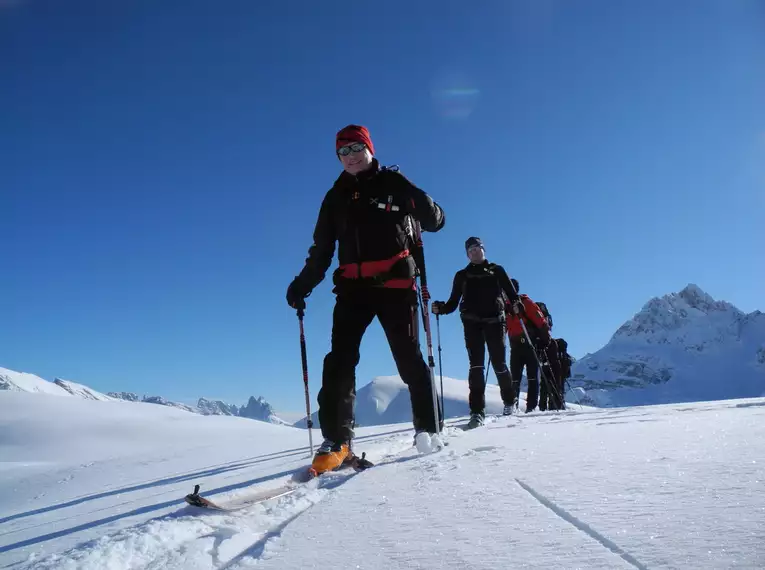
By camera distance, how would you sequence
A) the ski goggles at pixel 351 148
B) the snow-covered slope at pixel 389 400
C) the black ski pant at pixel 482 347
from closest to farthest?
the ski goggles at pixel 351 148
the black ski pant at pixel 482 347
the snow-covered slope at pixel 389 400

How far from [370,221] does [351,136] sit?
2.44 ft

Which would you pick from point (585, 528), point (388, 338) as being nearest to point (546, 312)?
point (388, 338)

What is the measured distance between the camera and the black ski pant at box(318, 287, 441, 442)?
3508mm

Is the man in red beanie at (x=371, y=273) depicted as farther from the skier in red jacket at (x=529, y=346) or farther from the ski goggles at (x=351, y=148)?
the skier in red jacket at (x=529, y=346)

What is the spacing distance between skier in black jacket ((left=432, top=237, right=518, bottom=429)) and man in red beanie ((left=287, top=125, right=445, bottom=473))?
2871 millimetres

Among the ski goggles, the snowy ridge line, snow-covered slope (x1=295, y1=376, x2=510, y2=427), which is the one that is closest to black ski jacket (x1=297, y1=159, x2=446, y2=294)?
the ski goggles

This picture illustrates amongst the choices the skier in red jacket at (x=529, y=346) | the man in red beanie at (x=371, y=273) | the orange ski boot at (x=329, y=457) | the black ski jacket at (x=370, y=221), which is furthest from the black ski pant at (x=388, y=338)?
the skier in red jacket at (x=529, y=346)

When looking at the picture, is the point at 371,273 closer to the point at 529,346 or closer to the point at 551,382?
the point at 529,346

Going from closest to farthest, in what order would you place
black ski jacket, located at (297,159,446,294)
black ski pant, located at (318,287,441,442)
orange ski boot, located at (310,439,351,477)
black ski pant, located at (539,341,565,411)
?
1. orange ski boot, located at (310,439,351,477)
2. black ski pant, located at (318,287,441,442)
3. black ski jacket, located at (297,159,446,294)
4. black ski pant, located at (539,341,565,411)

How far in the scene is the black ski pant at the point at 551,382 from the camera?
447 inches

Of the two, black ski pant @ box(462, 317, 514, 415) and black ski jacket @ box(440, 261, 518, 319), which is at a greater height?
black ski jacket @ box(440, 261, 518, 319)

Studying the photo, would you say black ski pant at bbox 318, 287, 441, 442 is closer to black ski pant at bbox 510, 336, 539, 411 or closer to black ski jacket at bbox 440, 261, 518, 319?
black ski jacket at bbox 440, 261, 518, 319

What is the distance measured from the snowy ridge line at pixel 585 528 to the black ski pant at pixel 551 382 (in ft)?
32.2

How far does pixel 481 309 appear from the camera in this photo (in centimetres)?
664
